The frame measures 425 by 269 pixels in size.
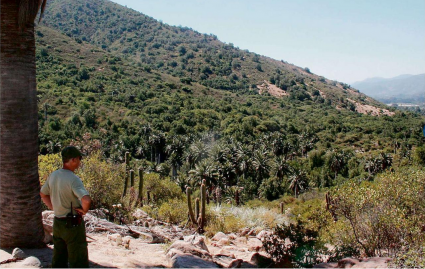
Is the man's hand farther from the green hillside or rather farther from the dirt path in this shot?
the green hillside

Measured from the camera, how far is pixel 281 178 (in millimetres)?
54219

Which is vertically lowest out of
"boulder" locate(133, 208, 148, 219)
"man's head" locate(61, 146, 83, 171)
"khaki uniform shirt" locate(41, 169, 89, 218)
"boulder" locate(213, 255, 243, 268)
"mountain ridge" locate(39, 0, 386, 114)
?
"boulder" locate(133, 208, 148, 219)

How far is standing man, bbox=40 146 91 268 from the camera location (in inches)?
171

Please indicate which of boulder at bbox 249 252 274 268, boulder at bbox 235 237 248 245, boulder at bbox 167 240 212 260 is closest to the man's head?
boulder at bbox 167 240 212 260

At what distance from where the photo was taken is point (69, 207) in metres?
4.39

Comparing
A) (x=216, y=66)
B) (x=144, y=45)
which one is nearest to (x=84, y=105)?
(x=216, y=66)

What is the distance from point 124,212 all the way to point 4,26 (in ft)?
26.8

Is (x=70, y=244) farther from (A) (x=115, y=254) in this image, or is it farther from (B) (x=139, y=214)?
(B) (x=139, y=214)

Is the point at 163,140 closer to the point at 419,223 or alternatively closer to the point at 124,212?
the point at 124,212

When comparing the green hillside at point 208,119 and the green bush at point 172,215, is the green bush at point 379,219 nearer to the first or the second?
the green bush at point 172,215

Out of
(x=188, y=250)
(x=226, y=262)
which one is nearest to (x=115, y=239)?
(x=188, y=250)

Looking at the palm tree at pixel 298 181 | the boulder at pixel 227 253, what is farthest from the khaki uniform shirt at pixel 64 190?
the palm tree at pixel 298 181

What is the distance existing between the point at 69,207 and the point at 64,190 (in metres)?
0.24

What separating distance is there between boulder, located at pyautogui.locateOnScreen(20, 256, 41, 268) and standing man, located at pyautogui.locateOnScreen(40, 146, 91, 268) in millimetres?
968
